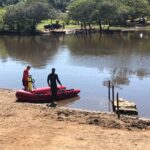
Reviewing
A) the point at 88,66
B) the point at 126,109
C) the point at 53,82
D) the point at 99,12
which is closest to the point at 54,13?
the point at 99,12

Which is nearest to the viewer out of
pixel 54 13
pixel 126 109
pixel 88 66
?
pixel 126 109

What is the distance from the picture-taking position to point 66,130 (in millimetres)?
16609

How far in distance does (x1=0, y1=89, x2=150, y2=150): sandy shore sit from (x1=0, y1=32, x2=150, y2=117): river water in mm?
4585

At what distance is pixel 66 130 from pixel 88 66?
23.5m

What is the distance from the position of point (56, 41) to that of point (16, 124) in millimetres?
49342

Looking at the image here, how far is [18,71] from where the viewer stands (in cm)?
3772

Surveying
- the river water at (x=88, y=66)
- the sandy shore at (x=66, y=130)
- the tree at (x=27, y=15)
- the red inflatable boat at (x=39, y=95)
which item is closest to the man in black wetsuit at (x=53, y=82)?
the red inflatable boat at (x=39, y=95)

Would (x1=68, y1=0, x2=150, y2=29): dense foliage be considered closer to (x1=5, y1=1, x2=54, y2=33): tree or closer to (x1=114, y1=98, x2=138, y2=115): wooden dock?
(x1=5, y1=1, x2=54, y2=33): tree

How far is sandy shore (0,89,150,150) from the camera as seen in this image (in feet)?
48.8

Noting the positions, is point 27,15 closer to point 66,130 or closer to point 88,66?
point 88,66

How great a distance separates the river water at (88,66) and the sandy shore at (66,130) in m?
4.58

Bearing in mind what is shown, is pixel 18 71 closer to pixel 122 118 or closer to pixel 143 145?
pixel 122 118

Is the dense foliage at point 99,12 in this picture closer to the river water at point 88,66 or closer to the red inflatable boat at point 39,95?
the river water at point 88,66

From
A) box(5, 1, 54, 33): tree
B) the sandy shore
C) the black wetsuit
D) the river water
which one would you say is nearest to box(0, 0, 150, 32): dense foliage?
box(5, 1, 54, 33): tree
